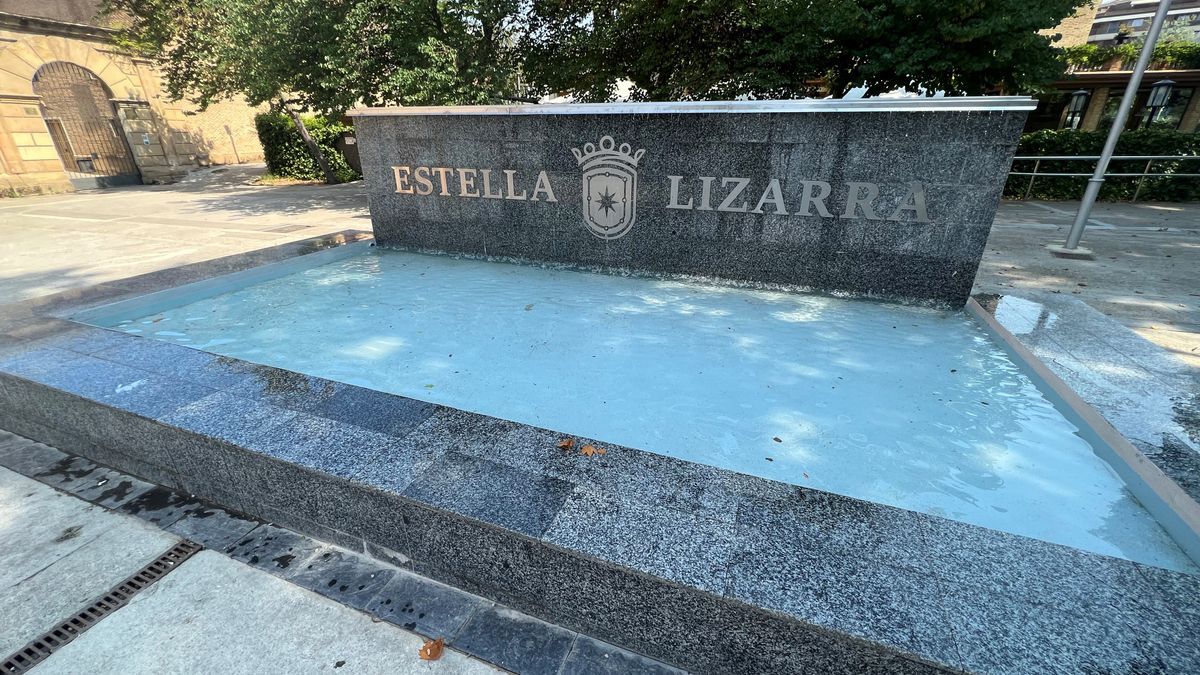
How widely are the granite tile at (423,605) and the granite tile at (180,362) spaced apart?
161 centimetres

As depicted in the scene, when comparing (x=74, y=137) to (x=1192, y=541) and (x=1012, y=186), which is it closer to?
(x=1192, y=541)

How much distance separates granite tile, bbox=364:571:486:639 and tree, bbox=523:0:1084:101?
8845 mm

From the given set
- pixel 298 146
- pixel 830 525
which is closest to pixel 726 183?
pixel 830 525

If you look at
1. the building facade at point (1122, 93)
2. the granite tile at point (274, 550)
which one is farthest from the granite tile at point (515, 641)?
the building facade at point (1122, 93)

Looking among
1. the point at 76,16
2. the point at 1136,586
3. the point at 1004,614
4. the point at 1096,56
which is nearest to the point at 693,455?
the point at 1004,614

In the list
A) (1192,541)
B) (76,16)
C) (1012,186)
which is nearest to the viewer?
(1192,541)

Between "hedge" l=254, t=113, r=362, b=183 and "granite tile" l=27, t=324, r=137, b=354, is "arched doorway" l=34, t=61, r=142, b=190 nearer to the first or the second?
"hedge" l=254, t=113, r=362, b=183

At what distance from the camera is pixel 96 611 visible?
2053 millimetres

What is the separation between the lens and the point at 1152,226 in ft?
31.9

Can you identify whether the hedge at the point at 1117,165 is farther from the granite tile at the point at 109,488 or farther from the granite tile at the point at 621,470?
the granite tile at the point at 109,488

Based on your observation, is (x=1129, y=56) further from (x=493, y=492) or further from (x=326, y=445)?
(x=326, y=445)

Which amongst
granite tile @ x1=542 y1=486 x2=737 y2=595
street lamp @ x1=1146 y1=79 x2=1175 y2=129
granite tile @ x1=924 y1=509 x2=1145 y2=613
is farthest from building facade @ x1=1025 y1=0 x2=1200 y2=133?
granite tile @ x1=542 y1=486 x2=737 y2=595

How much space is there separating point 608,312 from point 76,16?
2399 cm

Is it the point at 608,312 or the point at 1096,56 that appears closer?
the point at 608,312
